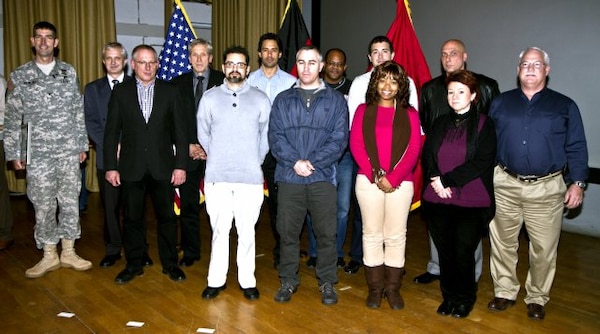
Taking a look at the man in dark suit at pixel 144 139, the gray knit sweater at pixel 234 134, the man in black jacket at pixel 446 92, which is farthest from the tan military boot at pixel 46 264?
the man in black jacket at pixel 446 92

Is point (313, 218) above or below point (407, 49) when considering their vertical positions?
below

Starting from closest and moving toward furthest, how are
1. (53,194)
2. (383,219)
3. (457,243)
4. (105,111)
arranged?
(457,243)
(383,219)
(53,194)
(105,111)

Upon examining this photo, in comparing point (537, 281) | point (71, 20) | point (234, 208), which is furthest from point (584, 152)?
point (71, 20)

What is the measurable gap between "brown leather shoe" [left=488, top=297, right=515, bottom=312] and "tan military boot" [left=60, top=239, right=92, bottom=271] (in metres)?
2.97

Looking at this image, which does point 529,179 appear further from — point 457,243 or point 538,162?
point 457,243

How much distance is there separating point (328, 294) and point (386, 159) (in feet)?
3.20

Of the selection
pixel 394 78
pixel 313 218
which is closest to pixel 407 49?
pixel 394 78

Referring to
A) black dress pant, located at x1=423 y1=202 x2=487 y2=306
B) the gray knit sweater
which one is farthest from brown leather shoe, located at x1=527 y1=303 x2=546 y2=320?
the gray knit sweater

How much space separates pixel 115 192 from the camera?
14.0 ft

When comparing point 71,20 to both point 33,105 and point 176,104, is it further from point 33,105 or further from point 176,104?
point 176,104

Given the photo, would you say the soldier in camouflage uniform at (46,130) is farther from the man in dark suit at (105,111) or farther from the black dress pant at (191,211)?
the black dress pant at (191,211)

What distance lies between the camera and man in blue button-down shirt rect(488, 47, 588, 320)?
10.4 feet

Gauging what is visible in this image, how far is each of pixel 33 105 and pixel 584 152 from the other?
147 inches

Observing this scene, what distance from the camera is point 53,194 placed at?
4.11m
